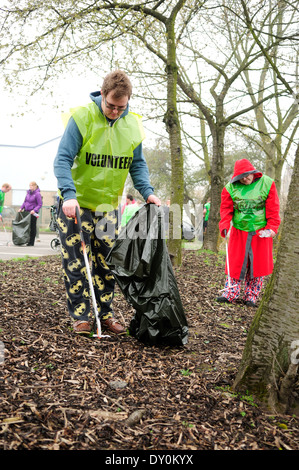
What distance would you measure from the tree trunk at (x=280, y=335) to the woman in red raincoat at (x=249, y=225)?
2.63 metres

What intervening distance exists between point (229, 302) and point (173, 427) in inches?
135

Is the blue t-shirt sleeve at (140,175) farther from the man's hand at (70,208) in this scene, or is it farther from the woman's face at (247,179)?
the woman's face at (247,179)

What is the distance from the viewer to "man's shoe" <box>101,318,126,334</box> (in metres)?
3.54

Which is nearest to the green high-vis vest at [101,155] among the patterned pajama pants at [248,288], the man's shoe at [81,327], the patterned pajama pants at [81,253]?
the patterned pajama pants at [81,253]

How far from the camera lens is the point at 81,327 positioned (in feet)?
11.0

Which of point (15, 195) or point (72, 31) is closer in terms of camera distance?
point (72, 31)

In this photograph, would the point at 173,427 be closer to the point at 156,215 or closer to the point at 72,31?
the point at 156,215

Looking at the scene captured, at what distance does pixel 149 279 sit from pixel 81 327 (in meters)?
0.66

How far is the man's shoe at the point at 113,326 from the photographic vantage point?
3537 mm

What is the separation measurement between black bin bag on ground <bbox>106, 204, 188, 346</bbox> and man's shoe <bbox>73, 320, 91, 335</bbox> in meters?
0.38

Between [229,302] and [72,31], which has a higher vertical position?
[72,31]

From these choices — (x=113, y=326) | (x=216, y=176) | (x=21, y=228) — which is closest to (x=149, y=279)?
(x=113, y=326)

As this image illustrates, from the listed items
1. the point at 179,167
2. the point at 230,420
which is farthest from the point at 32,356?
the point at 179,167

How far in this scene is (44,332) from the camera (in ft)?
11.0
